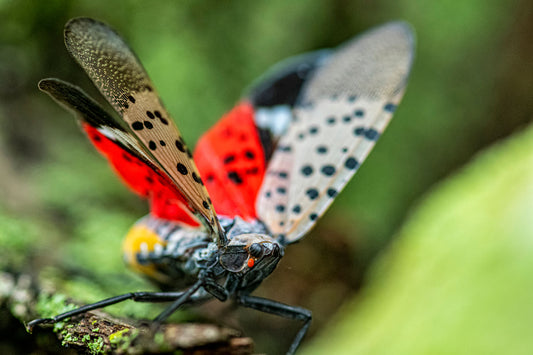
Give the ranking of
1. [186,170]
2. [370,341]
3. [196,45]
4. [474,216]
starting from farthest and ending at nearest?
1. [196,45]
2. [474,216]
3. [370,341]
4. [186,170]

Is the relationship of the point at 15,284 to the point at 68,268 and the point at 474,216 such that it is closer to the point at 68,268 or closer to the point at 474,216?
the point at 68,268

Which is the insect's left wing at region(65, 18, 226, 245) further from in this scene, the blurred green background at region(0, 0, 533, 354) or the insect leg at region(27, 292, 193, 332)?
the blurred green background at region(0, 0, 533, 354)

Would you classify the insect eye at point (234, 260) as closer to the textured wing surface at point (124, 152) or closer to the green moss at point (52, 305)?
the textured wing surface at point (124, 152)

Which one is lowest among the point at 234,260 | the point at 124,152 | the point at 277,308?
the point at 277,308

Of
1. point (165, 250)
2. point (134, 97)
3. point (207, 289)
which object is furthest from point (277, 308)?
point (134, 97)

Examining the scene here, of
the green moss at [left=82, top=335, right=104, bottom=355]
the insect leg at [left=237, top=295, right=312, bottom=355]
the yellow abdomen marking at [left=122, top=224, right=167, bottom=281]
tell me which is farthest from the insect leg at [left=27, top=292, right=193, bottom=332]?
the yellow abdomen marking at [left=122, top=224, right=167, bottom=281]

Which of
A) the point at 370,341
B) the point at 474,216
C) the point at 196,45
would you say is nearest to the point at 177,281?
the point at 370,341

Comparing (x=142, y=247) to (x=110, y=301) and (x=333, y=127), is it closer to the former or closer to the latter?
(x=110, y=301)
